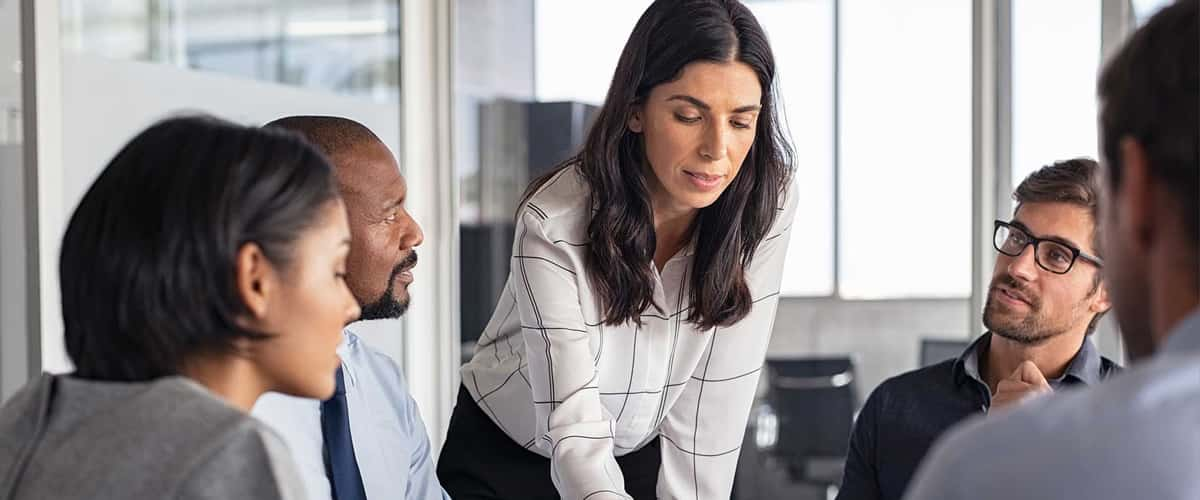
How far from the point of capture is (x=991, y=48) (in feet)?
9.96

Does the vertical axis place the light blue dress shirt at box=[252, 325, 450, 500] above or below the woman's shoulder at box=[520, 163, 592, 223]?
below

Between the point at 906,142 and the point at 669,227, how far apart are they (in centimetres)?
277

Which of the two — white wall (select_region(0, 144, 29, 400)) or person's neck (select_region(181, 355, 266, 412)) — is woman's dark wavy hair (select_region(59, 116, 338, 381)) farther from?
white wall (select_region(0, 144, 29, 400))

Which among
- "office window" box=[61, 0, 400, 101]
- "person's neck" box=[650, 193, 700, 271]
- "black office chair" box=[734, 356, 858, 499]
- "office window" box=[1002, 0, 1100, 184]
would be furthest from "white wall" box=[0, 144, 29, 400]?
"black office chair" box=[734, 356, 858, 499]

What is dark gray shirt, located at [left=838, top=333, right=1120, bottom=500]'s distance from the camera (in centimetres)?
206

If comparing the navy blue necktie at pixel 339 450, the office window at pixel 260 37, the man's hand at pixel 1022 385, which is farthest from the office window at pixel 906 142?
the navy blue necktie at pixel 339 450

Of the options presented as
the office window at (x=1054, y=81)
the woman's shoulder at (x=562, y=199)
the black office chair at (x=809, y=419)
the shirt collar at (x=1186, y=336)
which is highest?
the office window at (x=1054, y=81)

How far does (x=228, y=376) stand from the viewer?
43.2 inches

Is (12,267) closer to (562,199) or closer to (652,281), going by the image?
(562,199)

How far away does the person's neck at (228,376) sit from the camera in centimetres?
108

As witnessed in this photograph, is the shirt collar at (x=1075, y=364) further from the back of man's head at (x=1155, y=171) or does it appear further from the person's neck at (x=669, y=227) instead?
the back of man's head at (x=1155, y=171)

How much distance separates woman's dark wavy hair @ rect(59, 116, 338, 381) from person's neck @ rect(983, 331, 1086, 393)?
1.40m

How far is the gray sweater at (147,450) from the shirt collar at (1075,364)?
141 centimetres

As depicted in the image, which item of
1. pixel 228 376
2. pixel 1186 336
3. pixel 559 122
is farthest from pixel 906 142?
pixel 1186 336
